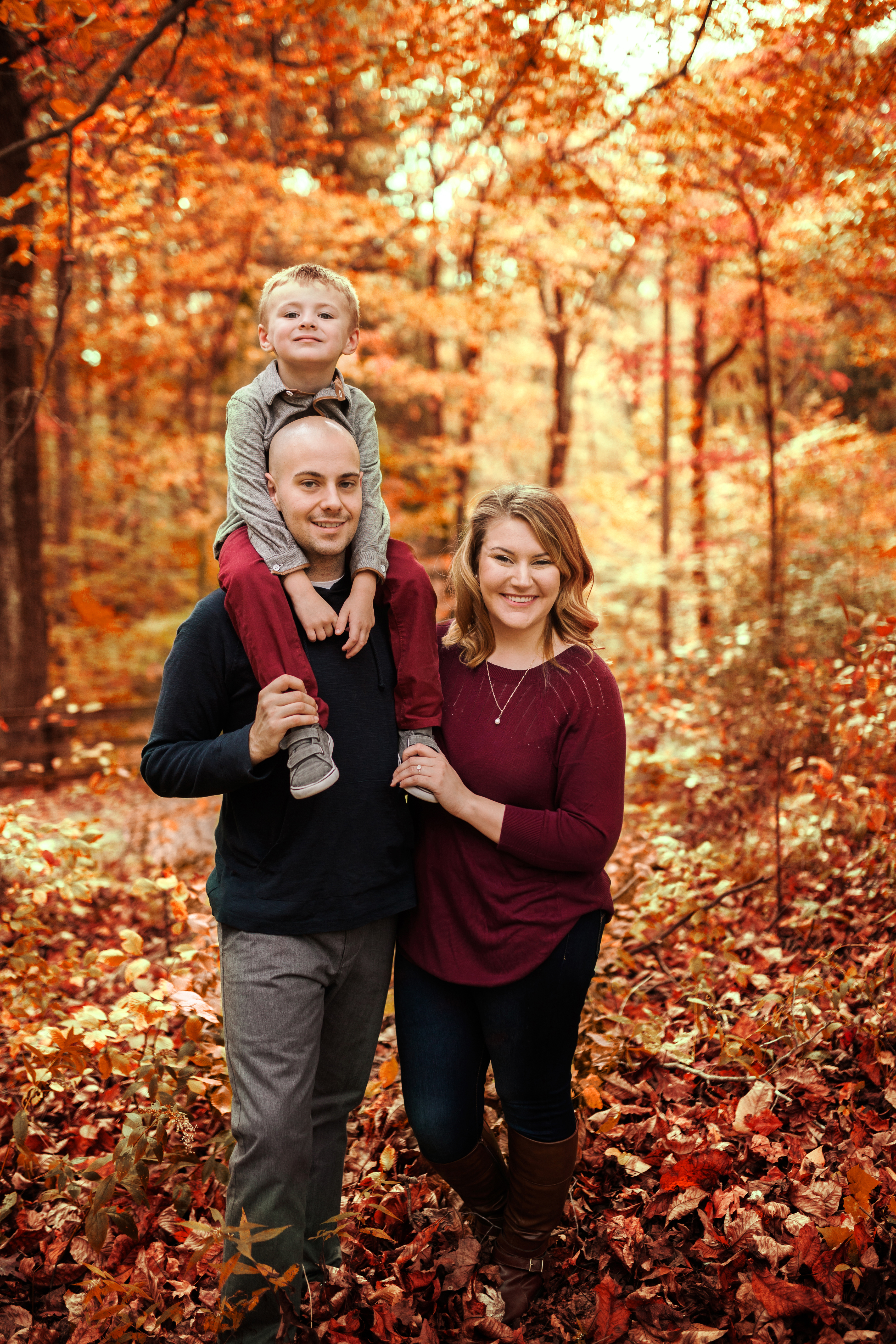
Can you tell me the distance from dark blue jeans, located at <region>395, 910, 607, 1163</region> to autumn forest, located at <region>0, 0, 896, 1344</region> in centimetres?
46

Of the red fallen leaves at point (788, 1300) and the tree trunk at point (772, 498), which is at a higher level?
the tree trunk at point (772, 498)

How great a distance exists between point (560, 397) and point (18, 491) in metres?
8.69

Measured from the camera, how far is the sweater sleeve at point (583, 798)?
2295 millimetres

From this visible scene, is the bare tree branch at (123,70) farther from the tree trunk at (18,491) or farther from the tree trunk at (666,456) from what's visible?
the tree trunk at (666,456)

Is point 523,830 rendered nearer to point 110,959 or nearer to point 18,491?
point 110,959

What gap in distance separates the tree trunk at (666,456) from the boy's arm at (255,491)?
9121 mm

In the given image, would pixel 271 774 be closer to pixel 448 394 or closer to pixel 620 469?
pixel 448 394

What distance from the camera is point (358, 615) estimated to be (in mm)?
2230

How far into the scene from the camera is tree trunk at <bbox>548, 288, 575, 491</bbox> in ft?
45.3

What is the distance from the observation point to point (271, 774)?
2.18 m

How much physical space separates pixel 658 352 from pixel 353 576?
1148cm

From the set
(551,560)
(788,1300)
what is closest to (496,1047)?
(788,1300)

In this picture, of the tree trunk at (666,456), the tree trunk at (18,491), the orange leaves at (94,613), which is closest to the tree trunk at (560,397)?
the tree trunk at (666,456)

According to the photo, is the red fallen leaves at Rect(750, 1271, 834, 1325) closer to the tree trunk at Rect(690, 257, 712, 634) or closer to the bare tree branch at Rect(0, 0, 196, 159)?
the bare tree branch at Rect(0, 0, 196, 159)
